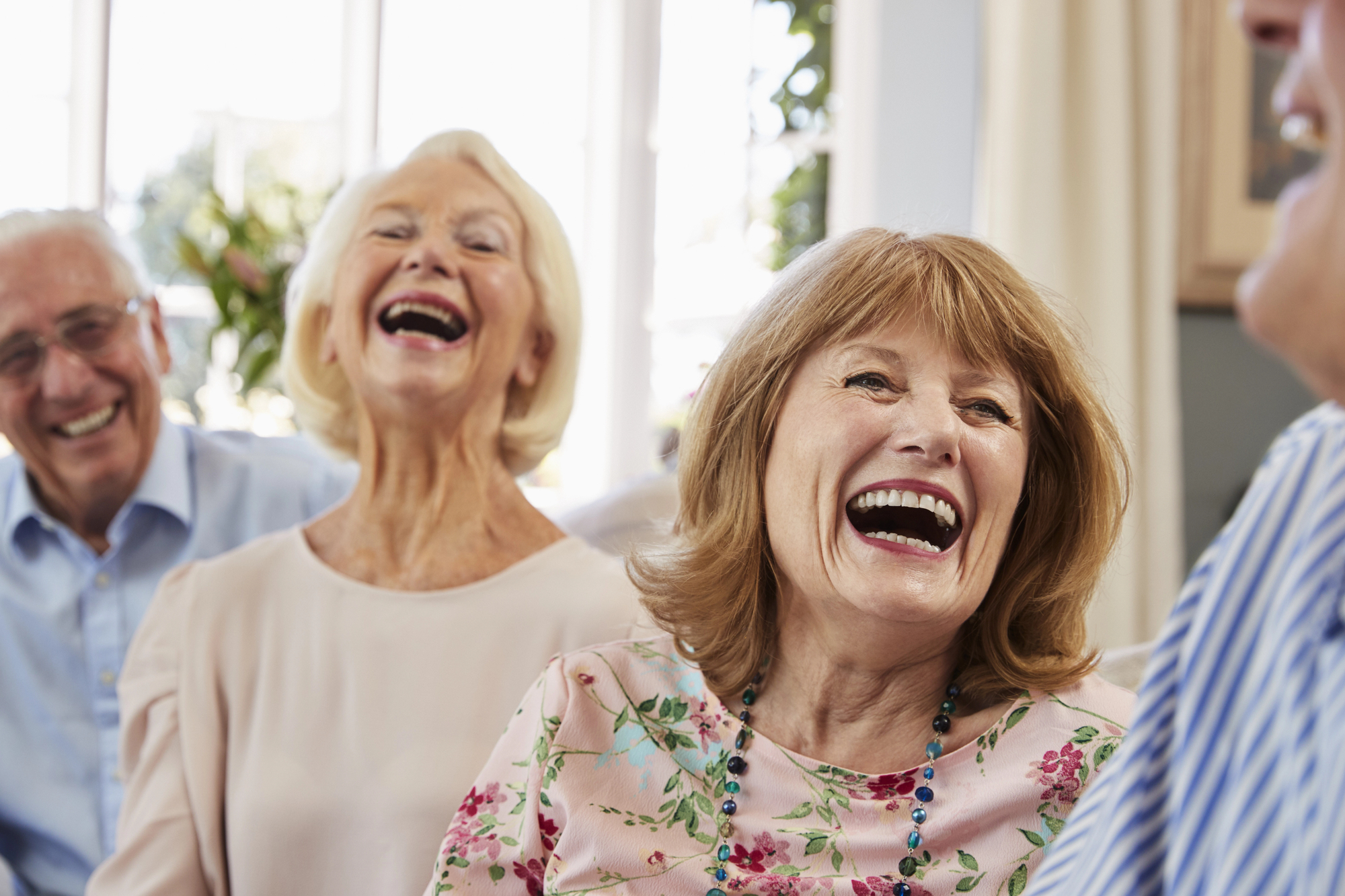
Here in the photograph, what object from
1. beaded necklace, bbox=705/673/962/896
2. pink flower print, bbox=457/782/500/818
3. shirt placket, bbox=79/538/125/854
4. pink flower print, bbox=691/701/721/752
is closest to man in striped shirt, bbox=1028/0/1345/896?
beaded necklace, bbox=705/673/962/896

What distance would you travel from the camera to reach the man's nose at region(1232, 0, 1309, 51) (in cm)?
51

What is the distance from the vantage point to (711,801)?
43.0 inches

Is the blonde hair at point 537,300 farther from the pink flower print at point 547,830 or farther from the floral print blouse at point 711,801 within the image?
the pink flower print at point 547,830

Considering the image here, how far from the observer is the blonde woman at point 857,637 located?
102 cm

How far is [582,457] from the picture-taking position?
3639 millimetres

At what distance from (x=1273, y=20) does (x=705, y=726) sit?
2.64 feet

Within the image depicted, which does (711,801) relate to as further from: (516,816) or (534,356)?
(534,356)

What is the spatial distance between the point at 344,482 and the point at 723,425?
102 centimetres

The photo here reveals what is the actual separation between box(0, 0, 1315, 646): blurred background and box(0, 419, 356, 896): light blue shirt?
3.39 feet

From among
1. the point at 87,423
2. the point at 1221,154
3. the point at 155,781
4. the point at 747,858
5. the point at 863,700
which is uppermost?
the point at 1221,154

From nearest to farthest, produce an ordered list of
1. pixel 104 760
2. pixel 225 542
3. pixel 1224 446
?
pixel 104 760 → pixel 225 542 → pixel 1224 446

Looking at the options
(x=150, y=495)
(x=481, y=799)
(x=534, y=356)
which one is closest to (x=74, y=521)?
(x=150, y=495)

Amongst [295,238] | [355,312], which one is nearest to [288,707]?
[355,312]

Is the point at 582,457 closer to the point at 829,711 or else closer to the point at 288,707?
the point at 288,707
